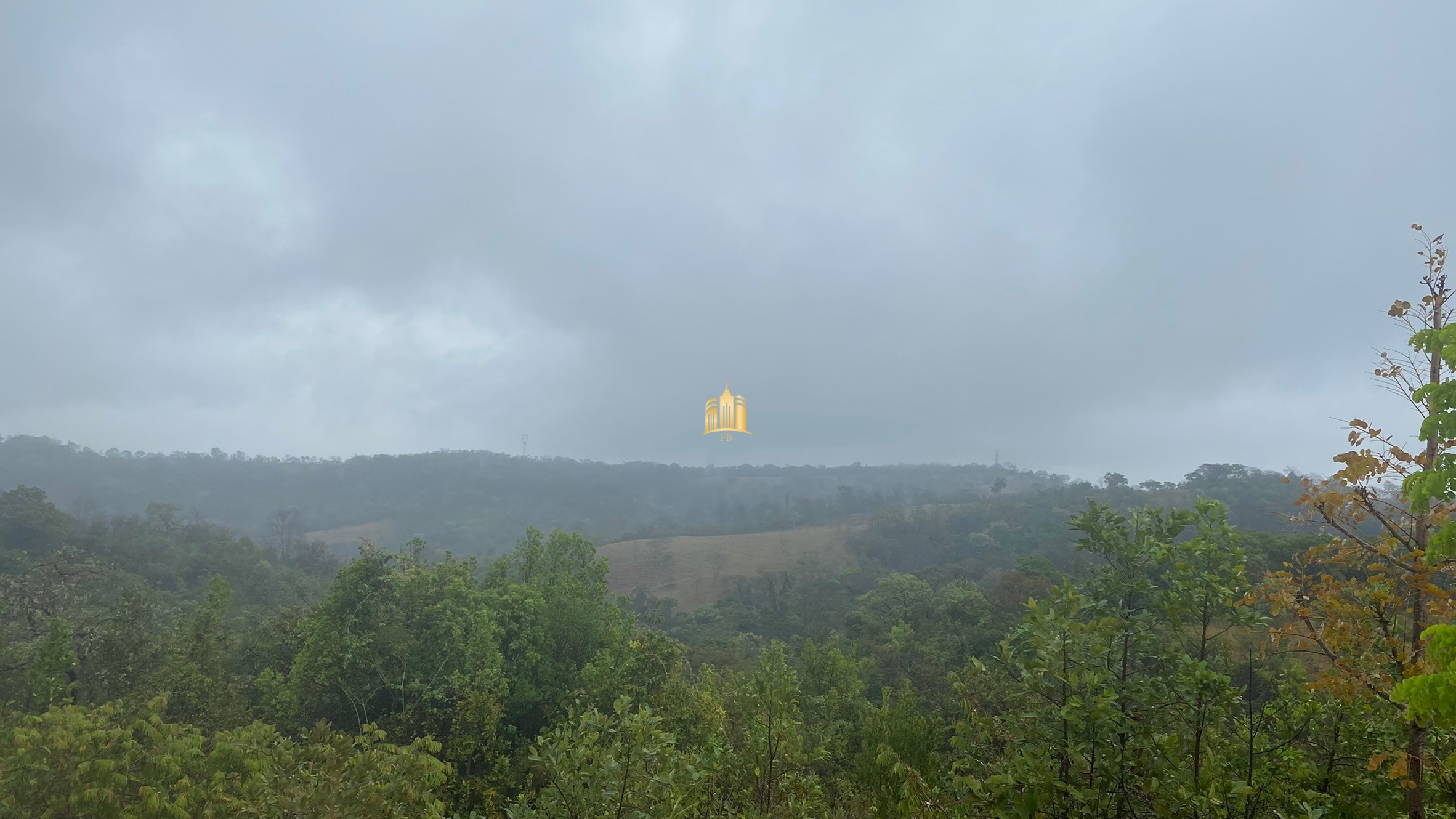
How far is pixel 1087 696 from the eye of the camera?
442 cm

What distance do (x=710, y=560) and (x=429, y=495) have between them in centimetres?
10879

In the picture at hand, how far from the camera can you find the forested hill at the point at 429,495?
433 feet

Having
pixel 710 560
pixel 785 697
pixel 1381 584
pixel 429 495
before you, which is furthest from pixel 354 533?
pixel 1381 584

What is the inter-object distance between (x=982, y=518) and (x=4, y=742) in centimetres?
10383

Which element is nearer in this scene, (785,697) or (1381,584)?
(1381,584)

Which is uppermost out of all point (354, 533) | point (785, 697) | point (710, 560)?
point (785, 697)

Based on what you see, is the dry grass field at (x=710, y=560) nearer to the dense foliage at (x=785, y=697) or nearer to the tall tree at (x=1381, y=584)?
the dense foliage at (x=785, y=697)

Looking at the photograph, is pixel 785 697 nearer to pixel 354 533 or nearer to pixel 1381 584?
pixel 1381 584

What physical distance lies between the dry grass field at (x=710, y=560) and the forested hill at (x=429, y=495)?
16.6 meters

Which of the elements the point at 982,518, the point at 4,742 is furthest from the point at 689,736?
the point at 982,518

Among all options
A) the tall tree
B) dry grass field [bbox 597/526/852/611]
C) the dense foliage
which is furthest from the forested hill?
the tall tree

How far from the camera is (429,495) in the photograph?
584ft

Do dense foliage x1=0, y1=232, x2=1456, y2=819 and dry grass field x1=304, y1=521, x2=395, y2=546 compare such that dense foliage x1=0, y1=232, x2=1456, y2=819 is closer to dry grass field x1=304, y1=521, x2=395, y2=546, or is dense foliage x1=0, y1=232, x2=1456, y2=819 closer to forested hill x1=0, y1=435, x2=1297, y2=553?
forested hill x1=0, y1=435, x2=1297, y2=553

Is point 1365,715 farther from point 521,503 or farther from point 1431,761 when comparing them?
point 521,503
